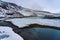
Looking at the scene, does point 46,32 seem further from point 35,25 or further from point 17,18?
point 17,18

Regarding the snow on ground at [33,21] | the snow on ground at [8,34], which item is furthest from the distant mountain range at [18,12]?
the snow on ground at [8,34]

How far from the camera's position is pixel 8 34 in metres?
0.90

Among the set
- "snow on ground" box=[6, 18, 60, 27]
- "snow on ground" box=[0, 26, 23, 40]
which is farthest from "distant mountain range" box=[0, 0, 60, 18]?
"snow on ground" box=[0, 26, 23, 40]

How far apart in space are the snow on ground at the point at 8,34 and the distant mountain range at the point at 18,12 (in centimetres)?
16

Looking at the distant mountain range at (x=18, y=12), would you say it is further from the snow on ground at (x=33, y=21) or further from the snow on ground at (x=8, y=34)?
the snow on ground at (x=8, y=34)

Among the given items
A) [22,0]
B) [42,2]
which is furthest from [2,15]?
[42,2]

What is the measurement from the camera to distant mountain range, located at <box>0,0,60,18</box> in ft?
3.45

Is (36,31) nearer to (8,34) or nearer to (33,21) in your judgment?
(33,21)

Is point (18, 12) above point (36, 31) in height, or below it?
above

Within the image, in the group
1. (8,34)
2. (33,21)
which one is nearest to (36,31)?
(33,21)

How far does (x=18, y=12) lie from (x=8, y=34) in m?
0.24

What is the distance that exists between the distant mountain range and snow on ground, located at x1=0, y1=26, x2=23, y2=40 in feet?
0.51

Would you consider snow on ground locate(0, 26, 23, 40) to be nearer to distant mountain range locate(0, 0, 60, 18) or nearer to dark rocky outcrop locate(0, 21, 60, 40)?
dark rocky outcrop locate(0, 21, 60, 40)

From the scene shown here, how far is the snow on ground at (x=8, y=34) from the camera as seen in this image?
0.87m
